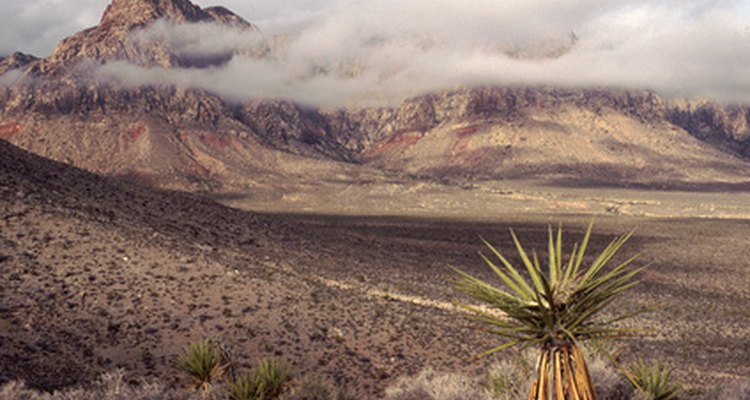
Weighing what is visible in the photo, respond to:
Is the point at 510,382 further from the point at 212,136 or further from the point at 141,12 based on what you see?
the point at 141,12

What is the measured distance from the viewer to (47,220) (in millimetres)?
21062

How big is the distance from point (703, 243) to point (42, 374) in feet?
189

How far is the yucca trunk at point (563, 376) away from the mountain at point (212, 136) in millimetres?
116852

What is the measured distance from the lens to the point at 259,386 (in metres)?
9.41

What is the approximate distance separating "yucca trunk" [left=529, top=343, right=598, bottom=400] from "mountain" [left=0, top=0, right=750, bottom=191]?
4600 inches

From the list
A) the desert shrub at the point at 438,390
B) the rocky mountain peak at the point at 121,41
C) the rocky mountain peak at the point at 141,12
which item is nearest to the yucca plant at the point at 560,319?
the desert shrub at the point at 438,390

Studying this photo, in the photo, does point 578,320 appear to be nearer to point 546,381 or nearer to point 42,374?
point 546,381

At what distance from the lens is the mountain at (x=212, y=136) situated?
131875 mm

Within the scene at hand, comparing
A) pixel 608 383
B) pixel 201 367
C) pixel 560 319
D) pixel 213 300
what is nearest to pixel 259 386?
pixel 201 367

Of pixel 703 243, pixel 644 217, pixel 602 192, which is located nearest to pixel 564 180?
pixel 602 192

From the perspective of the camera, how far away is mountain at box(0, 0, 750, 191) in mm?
131875

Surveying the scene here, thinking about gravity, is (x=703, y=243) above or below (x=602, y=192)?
below

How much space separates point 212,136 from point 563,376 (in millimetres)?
149829

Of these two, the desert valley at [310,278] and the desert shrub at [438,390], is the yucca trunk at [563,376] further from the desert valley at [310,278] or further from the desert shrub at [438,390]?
the desert shrub at [438,390]
